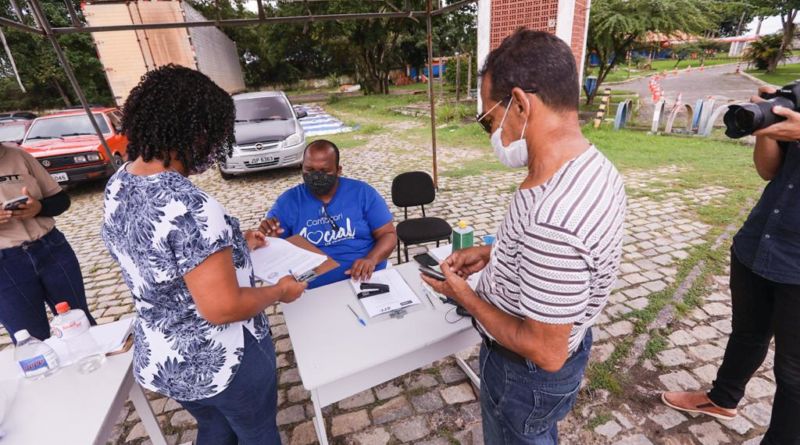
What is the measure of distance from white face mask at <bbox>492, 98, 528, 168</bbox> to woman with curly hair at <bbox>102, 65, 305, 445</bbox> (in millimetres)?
948

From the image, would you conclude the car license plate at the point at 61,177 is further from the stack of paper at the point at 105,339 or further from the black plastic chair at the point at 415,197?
the stack of paper at the point at 105,339

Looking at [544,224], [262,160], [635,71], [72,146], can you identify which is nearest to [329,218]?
[544,224]

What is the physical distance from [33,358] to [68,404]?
0.32 metres

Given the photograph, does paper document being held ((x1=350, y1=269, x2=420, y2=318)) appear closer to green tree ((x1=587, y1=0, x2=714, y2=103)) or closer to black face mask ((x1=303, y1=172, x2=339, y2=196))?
black face mask ((x1=303, y1=172, x2=339, y2=196))

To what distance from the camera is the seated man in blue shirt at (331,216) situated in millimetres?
2635

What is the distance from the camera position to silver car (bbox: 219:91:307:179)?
7594mm

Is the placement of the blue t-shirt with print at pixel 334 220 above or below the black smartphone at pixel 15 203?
below

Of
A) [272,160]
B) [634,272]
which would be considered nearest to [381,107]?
[272,160]

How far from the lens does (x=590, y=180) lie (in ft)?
3.23

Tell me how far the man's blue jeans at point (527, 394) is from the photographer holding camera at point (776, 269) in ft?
3.26

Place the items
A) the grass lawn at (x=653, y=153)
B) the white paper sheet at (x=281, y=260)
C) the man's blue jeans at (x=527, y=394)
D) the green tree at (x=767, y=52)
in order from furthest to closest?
1. the green tree at (x=767, y=52)
2. the grass lawn at (x=653, y=153)
3. the white paper sheet at (x=281, y=260)
4. the man's blue jeans at (x=527, y=394)

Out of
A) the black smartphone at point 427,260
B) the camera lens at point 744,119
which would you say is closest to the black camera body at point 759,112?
the camera lens at point 744,119

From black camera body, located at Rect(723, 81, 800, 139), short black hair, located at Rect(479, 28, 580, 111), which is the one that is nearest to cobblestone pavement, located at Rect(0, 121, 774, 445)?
black camera body, located at Rect(723, 81, 800, 139)

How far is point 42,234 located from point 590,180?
123 inches
